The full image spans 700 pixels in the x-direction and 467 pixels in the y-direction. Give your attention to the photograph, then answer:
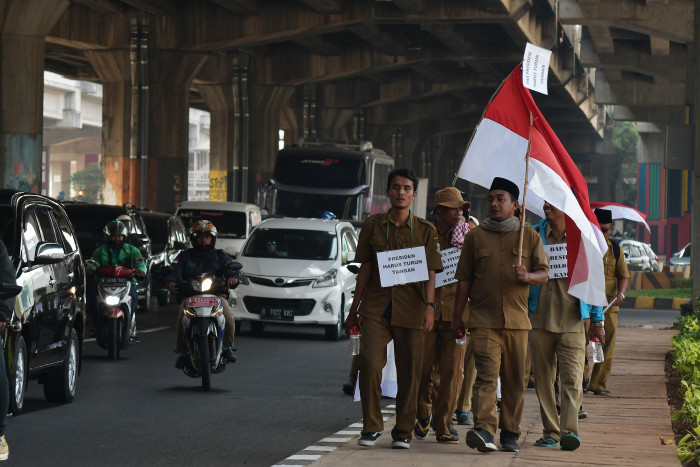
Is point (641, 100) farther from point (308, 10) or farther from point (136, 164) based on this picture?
point (136, 164)

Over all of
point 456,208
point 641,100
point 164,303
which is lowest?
point 164,303

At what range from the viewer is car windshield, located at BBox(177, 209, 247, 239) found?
31.3m

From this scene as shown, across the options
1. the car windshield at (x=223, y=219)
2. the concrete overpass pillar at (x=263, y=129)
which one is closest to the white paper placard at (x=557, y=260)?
the car windshield at (x=223, y=219)

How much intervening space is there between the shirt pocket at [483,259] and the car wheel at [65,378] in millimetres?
4306

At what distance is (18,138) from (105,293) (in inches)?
574

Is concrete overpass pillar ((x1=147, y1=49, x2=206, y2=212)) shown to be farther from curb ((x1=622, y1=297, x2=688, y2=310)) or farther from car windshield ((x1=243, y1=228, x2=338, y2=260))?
car windshield ((x1=243, y1=228, x2=338, y2=260))

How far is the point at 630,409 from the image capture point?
12.5 metres

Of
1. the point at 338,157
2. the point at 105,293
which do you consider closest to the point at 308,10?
the point at 338,157

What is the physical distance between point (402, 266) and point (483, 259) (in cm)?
56

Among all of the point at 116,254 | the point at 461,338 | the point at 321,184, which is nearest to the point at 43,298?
the point at 461,338

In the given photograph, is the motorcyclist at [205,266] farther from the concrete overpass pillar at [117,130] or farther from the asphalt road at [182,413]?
the concrete overpass pillar at [117,130]

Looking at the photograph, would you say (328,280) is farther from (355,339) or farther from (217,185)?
(217,185)

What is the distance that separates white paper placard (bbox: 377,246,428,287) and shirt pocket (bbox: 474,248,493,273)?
15.1 inches

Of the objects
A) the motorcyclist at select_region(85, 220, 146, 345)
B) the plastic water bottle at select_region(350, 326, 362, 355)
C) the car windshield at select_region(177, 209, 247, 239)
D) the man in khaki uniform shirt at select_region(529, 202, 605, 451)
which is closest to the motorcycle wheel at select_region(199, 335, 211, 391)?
the motorcyclist at select_region(85, 220, 146, 345)
